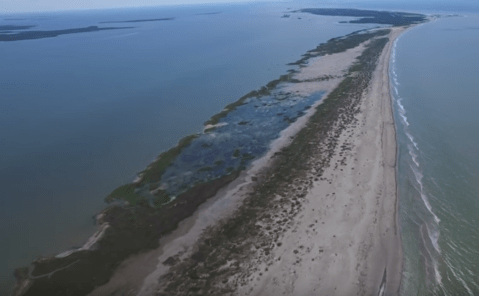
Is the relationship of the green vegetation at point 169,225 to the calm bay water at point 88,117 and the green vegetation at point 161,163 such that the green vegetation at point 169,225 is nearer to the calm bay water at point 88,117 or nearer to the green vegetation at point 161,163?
the green vegetation at point 161,163

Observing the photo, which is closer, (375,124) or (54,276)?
(54,276)

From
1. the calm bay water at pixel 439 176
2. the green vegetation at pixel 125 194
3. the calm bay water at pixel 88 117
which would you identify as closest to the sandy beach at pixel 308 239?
the calm bay water at pixel 439 176

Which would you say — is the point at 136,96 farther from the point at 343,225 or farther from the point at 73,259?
the point at 343,225

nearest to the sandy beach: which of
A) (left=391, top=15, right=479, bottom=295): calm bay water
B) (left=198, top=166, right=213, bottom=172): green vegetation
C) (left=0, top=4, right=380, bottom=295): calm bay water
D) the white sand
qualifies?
the white sand

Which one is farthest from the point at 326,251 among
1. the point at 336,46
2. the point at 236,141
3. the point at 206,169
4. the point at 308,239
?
the point at 336,46

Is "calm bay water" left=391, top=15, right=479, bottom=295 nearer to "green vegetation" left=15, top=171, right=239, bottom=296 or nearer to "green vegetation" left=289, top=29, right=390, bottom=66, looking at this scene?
"green vegetation" left=15, top=171, right=239, bottom=296

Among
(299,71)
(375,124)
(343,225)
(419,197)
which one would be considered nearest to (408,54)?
(299,71)
